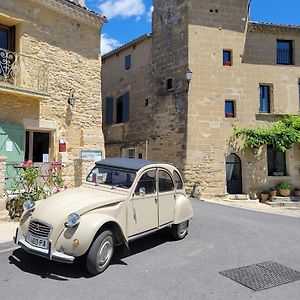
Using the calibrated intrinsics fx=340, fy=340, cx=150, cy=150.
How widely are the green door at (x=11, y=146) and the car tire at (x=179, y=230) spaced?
5.62m

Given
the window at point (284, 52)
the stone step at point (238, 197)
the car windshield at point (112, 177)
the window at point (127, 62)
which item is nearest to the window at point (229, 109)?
the window at point (284, 52)

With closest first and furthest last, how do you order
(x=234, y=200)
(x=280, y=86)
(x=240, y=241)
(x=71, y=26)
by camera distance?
1. (x=240, y=241)
2. (x=71, y=26)
3. (x=234, y=200)
4. (x=280, y=86)

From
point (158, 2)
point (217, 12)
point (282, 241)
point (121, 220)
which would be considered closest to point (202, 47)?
point (217, 12)

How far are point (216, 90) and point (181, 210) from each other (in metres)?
11.5

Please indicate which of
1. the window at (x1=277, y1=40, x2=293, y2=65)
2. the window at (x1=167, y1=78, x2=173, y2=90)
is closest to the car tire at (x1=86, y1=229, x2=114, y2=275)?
the window at (x1=167, y1=78, x2=173, y2=90)

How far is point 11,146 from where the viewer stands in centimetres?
1054

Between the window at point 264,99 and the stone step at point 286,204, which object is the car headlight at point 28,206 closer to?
the stone step at point 286,204

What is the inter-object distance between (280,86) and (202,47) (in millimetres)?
4809

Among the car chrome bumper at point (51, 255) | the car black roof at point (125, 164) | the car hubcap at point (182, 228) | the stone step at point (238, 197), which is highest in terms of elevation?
the car black roof at point (125, 164)

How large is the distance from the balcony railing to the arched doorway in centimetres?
1008

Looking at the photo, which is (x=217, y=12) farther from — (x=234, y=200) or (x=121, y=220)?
(x=121, y=220)

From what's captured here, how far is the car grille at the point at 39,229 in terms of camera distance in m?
4.85

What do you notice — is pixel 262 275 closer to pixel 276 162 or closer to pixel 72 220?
pixel 72 220

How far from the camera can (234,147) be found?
17250mm
